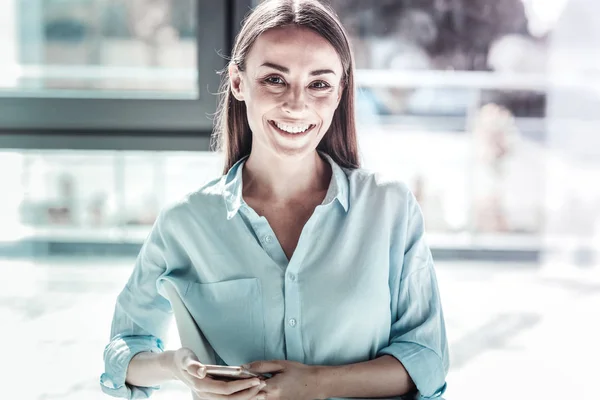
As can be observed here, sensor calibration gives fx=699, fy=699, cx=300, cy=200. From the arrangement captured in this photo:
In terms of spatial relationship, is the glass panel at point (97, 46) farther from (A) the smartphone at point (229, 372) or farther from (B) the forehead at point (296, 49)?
(A) the smartphone at point (229, 372)

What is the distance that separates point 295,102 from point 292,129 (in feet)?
0.17

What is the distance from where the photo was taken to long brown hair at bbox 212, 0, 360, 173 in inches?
52.9

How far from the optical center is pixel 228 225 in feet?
4.58

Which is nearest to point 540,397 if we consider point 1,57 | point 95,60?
point 95,60

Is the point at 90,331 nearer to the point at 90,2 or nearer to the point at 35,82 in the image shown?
the point at 35,82

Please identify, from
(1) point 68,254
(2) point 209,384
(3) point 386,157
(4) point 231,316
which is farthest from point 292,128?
(1) point 68,254

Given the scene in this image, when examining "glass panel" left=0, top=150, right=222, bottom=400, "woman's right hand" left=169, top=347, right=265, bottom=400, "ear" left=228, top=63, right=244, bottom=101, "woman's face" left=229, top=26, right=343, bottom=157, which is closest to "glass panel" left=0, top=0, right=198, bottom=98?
"glass panel" left=0, top=150, right=222, bottom=400

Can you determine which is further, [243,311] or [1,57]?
[1,57]

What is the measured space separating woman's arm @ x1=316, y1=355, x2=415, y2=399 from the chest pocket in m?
0.15

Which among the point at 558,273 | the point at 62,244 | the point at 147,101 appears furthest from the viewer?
the point at 558,273

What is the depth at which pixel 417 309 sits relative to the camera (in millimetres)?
1373

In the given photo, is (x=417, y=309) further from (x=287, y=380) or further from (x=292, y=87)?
(x=292, y=87)

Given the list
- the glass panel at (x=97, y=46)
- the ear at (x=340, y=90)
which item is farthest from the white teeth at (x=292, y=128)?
the glass panel at (x=97, y=46)

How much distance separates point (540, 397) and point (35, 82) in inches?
76.7
